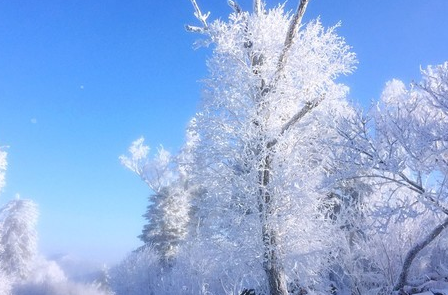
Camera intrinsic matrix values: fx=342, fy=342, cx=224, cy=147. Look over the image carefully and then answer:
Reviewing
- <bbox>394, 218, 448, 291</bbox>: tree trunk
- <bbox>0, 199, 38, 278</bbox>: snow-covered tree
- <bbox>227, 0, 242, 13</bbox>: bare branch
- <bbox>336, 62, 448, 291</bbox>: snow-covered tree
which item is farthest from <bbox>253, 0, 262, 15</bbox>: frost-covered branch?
<bbox>0, 199, 38, 278</bbox>: snow-covered tree

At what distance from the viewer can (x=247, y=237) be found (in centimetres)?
863

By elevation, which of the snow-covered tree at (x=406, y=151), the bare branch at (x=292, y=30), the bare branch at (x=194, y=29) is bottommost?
the snow-covered tree at (x=406, y=151)

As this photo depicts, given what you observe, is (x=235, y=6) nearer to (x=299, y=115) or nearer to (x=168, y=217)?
(x=299, y=115)

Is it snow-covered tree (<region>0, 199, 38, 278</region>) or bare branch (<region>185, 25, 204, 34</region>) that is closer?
bare branch (<region>185, 25, 204, 34</region>)

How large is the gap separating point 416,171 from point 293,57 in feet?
13.6

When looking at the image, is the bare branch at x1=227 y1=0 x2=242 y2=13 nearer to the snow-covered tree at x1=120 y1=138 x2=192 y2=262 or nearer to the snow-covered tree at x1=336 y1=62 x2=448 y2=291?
the snow-covered tree at x1=336 y1=62 x2=448 y2=291

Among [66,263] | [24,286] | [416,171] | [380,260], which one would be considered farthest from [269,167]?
[66,263]

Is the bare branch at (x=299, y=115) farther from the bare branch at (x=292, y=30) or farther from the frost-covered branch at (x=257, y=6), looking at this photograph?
the frost-covered branch at (x=257, y=6)

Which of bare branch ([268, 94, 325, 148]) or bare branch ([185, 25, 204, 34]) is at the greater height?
bare branch ([185, 25, 204, 34])

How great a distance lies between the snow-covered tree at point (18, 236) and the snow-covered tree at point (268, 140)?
1262 inches

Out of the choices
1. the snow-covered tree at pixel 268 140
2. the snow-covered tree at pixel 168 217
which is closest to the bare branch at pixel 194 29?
the snow-covered tree at pixel 268 140

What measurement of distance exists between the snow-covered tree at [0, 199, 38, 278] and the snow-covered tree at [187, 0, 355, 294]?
3205cm

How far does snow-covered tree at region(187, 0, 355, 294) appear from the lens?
28.1 ft

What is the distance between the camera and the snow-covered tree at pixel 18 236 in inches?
1316
